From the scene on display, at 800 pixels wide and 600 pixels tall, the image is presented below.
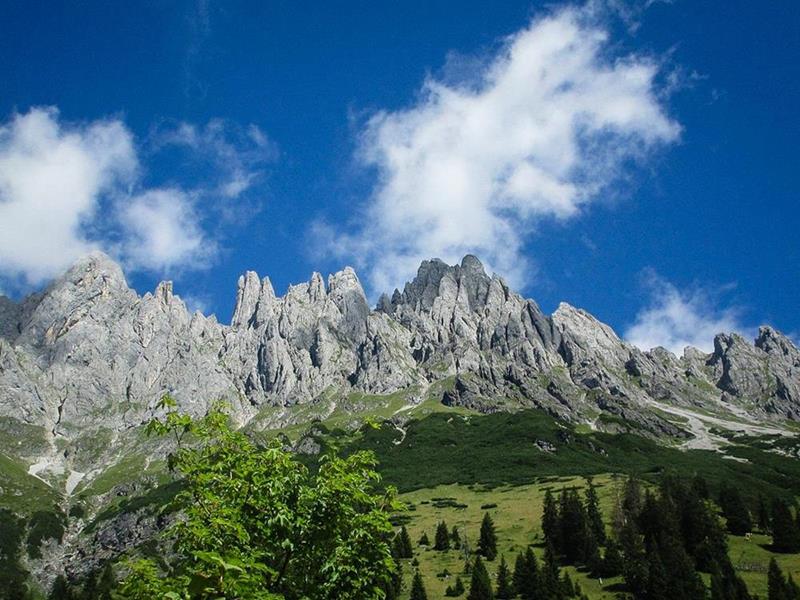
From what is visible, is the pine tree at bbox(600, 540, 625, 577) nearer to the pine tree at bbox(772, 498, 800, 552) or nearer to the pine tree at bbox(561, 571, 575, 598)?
the pine tree at bbox(561, 571, 575, 598)

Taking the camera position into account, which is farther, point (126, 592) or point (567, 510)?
point (567, 510)

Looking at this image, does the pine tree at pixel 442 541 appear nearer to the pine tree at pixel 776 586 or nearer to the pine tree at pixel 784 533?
the pine tree at pixel 784 533

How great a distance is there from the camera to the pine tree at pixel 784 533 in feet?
337

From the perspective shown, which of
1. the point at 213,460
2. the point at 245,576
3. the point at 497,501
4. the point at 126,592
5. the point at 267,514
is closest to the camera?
the point at 245,576

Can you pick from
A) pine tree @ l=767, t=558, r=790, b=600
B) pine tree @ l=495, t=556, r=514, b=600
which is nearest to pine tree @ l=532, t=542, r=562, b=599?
pine tree @ l=495, t=556, r=514, b=600

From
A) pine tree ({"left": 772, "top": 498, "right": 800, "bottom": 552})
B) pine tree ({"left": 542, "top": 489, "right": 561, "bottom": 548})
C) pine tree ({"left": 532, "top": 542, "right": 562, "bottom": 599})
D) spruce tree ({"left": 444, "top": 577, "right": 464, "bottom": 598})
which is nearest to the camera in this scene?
pine tree ({"left": 532, "top": 542, "right": 562, "bottom": 599})

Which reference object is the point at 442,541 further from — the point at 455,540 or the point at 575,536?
the point at 575,536

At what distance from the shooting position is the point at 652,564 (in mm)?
85875

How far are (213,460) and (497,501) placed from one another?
597ft

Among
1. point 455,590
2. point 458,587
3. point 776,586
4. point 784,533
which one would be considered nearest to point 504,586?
point 458,587

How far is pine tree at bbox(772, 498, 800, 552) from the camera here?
10269cm

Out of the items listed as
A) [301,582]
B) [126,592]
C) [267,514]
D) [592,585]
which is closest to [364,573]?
[301,582]

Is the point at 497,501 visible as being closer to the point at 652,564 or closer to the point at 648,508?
the point at 648,508

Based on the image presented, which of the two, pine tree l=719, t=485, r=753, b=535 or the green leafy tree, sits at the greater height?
pine tree l=719, t=485, r=753, b=535
